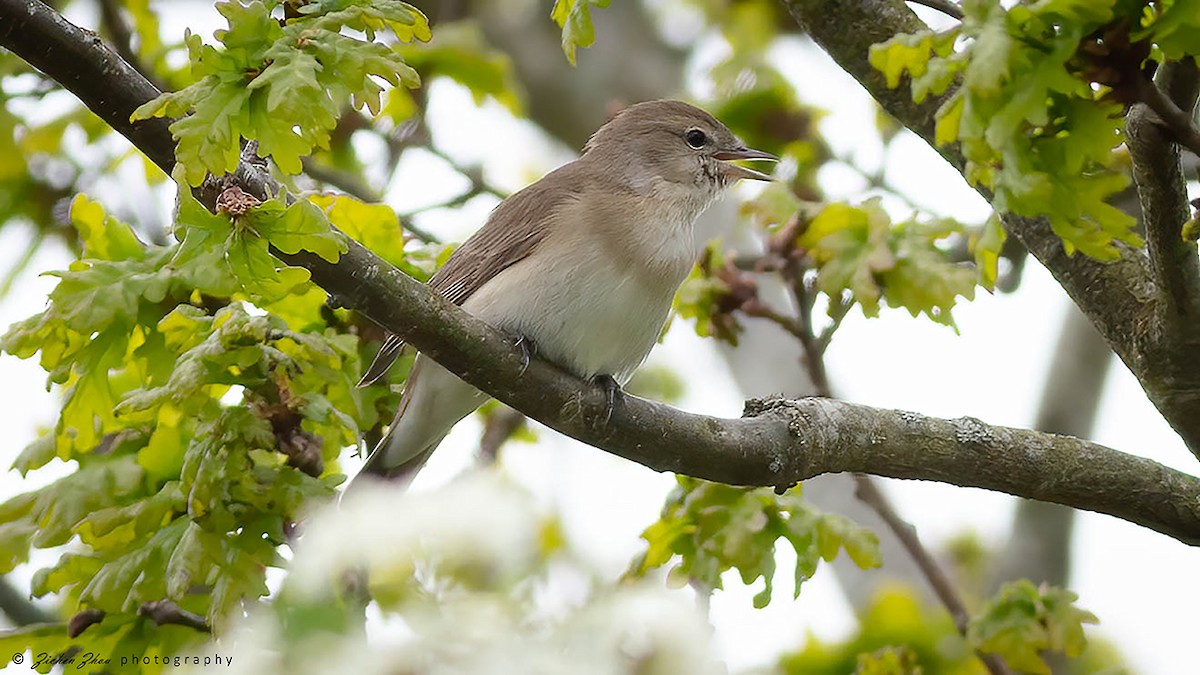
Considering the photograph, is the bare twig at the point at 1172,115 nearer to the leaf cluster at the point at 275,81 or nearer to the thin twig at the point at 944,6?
the thin twig at the point at 944,6

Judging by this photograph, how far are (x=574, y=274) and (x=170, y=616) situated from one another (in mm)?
1642

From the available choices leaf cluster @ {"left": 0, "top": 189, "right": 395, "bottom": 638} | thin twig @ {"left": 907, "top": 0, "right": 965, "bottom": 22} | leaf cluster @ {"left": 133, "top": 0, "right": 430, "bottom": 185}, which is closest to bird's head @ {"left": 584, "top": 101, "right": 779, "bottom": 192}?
leaf cluster @ {"left": 0, "top": 189, "right": 395, "bottom": 638}

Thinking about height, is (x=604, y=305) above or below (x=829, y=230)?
below

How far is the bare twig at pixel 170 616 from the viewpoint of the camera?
358 cm

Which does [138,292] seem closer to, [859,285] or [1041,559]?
[859,285]

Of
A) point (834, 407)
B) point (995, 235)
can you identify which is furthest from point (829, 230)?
point (995, 235)

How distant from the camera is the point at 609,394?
11.5 ft

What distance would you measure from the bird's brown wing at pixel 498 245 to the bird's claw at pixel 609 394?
108cm

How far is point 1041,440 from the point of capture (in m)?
3.47

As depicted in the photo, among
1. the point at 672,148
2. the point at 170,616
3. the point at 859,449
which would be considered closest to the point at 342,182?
the point at 672,148

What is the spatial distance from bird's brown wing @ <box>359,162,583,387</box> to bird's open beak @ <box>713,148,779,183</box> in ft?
2.15

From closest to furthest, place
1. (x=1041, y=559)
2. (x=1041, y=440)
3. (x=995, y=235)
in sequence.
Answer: (x=995, y=235), (x=1041, y=440), (x=1041, y=559)

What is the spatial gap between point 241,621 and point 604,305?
1610 millimetres

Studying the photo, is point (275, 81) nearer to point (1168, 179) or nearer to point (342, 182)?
point (1168, 179)
